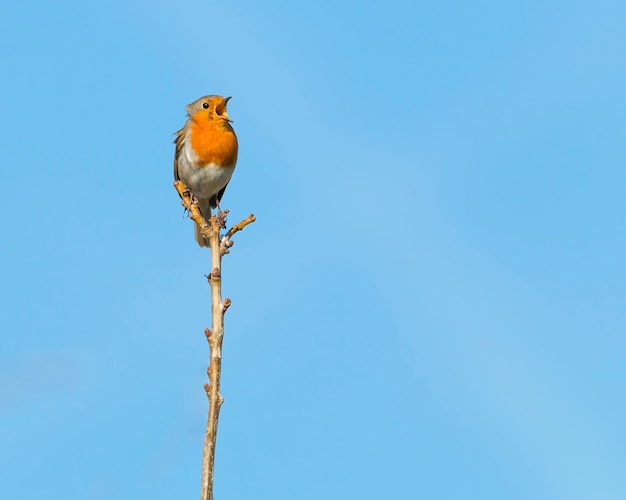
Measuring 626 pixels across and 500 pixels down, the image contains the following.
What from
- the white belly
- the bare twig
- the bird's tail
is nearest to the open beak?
the white belly

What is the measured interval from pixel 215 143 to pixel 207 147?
14 cm

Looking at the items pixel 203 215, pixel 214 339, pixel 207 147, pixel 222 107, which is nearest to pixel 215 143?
pixel 207 147

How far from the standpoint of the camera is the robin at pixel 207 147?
1353cm

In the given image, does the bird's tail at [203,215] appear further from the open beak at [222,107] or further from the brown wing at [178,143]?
the open beak at [222,107]

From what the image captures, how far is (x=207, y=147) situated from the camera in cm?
1353

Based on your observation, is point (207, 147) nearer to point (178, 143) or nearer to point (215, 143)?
point (215, 143)

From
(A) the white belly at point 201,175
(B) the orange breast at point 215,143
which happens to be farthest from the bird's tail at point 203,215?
(B) the orange breast at point 215,143

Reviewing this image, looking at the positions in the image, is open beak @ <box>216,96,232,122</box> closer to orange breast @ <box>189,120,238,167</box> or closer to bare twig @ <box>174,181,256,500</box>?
orange breast @ <box>189,120,238,167</box>

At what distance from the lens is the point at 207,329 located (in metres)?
6.51

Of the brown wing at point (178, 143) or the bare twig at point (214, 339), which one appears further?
the brown wing at point (178, 143)

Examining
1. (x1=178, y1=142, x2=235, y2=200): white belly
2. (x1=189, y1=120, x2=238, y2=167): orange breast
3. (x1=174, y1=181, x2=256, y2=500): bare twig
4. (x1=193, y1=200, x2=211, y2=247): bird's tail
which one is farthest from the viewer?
(x1=193, y1=200, x2=211, y2=247): bird's tail

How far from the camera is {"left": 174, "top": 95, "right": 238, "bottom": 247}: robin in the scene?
1353 cm

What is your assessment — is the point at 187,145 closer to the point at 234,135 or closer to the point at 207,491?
the point at 234,135

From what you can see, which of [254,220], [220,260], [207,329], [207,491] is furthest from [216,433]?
[254,220]
